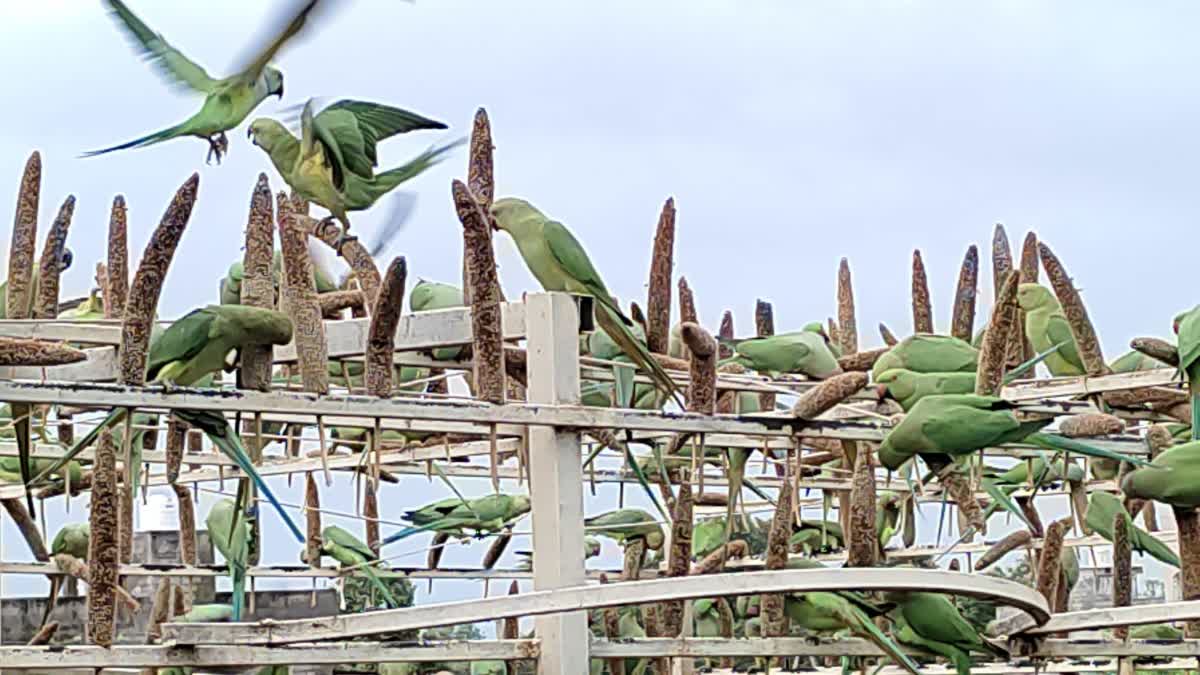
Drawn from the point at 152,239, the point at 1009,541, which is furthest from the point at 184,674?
the point at 1009,541

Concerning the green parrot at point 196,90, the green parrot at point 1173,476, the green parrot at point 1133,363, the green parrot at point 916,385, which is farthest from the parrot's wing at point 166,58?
the green parrot at point 1133,363

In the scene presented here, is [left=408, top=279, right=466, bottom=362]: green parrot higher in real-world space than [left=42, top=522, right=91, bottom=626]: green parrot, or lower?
higher

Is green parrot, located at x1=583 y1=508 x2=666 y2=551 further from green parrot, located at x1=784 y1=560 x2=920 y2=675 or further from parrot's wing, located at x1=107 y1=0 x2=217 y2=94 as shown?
parrot's wing, located at x1=107 y1=0 x2=217 y2=94

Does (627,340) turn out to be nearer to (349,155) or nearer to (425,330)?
(425,330)

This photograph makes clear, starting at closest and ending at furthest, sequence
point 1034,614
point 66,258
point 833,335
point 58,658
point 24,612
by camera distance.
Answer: point 58,658, point 1034,614, point 66,258, point 833,335, point 24,612

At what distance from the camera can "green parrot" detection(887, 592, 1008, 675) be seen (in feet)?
10.6

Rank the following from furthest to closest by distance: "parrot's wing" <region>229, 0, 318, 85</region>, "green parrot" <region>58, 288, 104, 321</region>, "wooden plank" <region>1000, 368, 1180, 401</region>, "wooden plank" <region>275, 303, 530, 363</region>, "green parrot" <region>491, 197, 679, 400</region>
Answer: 1. "green parrot" <region>58, 288, 104, 321</region>
2. "wooden plank" <region>1000, 368, 1180, 401</region>
3. "green parrot" <region>491, 197, 679, 400</region>
4. "wooden plank" <region>275, 303, 530, 363</region>
5. "parrot's wing" <region>229, 0, 318, 85</region>

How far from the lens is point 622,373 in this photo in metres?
3.36

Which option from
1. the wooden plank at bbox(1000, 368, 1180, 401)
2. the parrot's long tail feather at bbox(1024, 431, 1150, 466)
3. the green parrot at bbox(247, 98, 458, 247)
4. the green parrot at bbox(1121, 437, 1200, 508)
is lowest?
the green parrot at bbox(1121, 437, 1200, 508)

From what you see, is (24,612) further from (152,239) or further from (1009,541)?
(152,239)

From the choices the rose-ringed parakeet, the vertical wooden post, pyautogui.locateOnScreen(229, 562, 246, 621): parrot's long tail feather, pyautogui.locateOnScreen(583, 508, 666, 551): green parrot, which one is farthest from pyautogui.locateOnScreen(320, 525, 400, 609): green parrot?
the rose-ringed parakeet

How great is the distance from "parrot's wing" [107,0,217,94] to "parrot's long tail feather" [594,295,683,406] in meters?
0.87

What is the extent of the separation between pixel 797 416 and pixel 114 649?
1208 millimetres

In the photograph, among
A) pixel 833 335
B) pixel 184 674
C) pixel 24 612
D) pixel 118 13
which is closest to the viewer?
pixel 118 13
